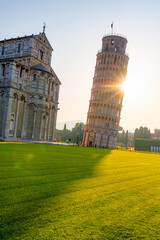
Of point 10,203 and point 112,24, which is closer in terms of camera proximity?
point 10,203

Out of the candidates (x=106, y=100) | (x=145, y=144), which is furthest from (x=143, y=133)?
(x=106, y=100)

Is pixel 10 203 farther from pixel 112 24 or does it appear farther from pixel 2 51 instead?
pixel 112 24

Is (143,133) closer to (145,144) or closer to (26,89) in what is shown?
(145,144)

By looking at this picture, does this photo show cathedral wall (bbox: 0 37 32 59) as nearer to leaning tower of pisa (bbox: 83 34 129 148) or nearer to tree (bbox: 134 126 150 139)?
leaning tower of pisa (bbox: 83 34 129 148)

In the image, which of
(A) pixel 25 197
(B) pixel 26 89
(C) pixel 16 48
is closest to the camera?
(A) pixel 25 197

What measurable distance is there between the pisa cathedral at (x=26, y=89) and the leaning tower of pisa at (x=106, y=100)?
101ft

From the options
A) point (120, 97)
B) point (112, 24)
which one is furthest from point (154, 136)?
point (112, 24)

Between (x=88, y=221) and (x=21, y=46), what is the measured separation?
1763 inches

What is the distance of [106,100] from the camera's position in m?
76.6

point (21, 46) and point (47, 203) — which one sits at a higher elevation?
point (21, 46)

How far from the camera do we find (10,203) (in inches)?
223

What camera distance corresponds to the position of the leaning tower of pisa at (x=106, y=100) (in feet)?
251

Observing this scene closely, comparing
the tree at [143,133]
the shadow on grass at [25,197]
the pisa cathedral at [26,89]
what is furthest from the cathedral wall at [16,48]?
the tree at [143,133]

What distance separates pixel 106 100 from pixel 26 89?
40334 mm
